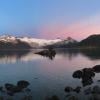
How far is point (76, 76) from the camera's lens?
57.1 metres

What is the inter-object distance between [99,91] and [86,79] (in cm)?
1507

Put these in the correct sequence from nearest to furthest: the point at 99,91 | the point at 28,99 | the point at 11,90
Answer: the point at 28,99, the point at 99,91, the point at 11,90

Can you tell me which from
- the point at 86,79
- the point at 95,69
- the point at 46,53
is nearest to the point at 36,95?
the point at 86,79

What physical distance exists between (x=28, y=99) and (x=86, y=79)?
20.5 meters

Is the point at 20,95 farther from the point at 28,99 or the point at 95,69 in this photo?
the point at 95,69

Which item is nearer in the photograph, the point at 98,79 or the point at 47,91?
the point at 47,91

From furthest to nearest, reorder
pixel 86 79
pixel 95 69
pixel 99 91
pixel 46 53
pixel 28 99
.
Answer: pixel 46 53 → pixel 95 69 → pixel 86 79 → pixel 99 91 → pixel 28 99

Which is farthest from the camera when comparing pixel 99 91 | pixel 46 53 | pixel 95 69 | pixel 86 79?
pixel 46 53

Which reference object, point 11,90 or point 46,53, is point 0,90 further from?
point 46,53

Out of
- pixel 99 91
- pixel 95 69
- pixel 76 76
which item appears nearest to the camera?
pixel 99 91

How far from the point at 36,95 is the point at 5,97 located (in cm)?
471

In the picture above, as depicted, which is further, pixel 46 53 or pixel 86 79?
pixel 46 53

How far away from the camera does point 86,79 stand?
5169cm

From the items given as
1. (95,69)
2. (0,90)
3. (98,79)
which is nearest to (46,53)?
(95,69)
